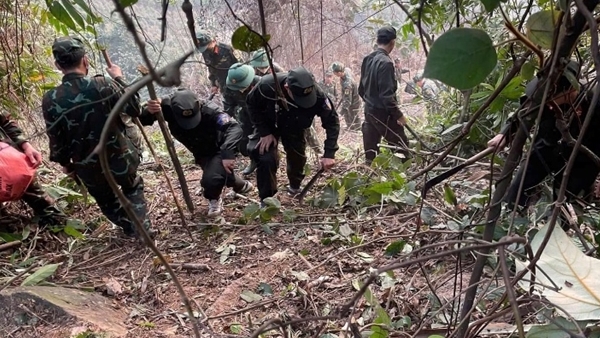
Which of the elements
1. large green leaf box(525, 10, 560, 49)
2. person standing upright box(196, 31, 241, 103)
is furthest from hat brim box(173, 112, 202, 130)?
large green leaf box(525, 10, 560, 49)

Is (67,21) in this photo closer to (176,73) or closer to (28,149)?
(176,73)

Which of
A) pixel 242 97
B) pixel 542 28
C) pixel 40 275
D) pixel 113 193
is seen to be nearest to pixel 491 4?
pixel 542 28

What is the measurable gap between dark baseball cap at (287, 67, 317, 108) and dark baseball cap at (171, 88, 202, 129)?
30.9 inches

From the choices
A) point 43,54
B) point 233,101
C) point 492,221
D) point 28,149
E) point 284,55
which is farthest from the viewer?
point 284,55

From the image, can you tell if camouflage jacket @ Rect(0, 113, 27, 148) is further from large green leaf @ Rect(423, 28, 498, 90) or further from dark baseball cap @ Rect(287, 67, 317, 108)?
large green leaf @ Rect(423, 28, 498, 90)

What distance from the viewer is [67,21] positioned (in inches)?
47.8

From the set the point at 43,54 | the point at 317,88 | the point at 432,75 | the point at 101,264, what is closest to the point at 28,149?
the point at 101,264

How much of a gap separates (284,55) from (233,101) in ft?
13.4

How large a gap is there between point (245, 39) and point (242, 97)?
3.95 metres

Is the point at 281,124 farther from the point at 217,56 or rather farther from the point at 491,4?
the point at 491,4

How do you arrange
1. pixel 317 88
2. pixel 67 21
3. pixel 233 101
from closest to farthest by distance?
1. pixel 67 21
2. pixel 317 88
3. pixel 233 101

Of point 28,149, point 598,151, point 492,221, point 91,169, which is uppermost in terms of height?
point 28,149

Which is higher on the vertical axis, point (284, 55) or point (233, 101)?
point (284, 55)

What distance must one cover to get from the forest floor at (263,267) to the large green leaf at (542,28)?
1.12 metres
